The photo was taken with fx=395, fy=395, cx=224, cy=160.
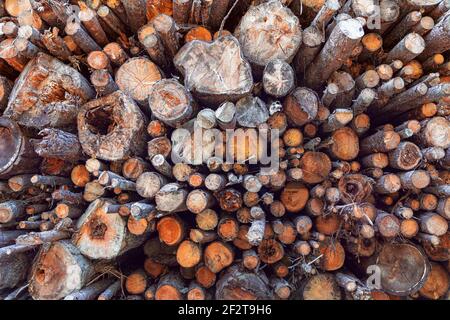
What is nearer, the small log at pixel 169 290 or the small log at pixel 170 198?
the small log at pixel 170 198

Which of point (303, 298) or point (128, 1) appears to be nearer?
point (303, 298)

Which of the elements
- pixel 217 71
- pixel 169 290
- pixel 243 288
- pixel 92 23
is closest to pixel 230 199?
pixel 243 288

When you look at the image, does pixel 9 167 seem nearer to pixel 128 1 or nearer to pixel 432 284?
pixel 128 1

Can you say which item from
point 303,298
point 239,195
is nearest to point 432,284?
point 303,298

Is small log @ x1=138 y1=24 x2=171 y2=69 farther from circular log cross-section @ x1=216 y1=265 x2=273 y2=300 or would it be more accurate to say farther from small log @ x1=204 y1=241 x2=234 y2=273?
circular log cross-section @ x1=216 y1=265 x2=273 y2=300

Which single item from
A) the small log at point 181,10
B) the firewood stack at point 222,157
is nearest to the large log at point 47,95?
the firewood stack at point 222,157

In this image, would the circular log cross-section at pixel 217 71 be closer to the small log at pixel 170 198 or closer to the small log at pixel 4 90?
the small log at pixel 170 198
